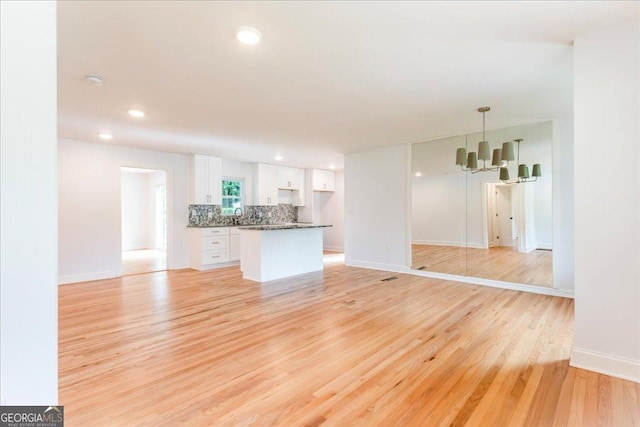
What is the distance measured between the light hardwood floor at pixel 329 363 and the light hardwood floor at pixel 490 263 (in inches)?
22.1

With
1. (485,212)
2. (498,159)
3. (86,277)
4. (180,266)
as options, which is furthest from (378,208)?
(86,277)

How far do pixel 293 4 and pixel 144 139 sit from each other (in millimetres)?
4307

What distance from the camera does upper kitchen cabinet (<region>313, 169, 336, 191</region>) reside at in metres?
Answer: 8.80

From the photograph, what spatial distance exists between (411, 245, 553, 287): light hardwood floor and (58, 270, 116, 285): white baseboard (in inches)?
219

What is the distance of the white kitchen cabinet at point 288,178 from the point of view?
8.23m

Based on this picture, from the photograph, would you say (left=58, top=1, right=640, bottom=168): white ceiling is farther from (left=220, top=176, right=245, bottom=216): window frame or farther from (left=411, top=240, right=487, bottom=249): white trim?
(left=220, top=176, right=245, bottom=216): window frame

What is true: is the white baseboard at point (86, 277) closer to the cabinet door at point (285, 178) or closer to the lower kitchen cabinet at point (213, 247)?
the lower kitchen cabinet at point (213, 247)

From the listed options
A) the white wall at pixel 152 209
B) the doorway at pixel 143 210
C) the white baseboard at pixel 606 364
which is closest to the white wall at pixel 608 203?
the white baseboard at pixel 606 364

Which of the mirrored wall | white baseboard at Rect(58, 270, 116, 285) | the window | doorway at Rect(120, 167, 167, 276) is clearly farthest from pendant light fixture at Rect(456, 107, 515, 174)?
doorway at Rect(120, 167, 167, 276)

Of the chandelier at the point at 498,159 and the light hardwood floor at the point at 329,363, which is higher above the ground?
the chandelier at the point at 498,159

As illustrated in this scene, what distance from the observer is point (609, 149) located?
211 centimetres

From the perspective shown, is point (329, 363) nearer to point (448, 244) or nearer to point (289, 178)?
point (448, 244)

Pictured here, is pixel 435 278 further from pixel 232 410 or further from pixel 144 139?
pixel 144 139

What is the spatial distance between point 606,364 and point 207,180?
655cm
